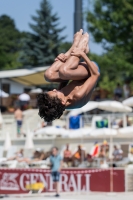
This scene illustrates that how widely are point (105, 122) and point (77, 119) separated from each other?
1.15 meters

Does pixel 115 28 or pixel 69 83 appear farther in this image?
pixel 115 28

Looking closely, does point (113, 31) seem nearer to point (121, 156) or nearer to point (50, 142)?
point (50, 142)

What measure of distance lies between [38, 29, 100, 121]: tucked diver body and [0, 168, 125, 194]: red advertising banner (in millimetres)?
10247

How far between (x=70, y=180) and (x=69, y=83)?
34.7 ft

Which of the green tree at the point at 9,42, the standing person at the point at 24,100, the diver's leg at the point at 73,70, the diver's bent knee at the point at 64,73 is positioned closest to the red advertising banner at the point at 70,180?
the standing person at the point at 24,100

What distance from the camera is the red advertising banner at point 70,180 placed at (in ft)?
59.9

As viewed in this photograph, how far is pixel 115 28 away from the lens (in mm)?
27250

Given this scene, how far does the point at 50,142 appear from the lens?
23391mm

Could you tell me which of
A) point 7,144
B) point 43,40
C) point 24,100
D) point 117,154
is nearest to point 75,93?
point 117,154

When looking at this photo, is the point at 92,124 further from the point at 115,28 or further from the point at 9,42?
the point at 9,42

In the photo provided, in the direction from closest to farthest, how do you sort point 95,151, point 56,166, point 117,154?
point 56,166, point 117,154, point 95,151

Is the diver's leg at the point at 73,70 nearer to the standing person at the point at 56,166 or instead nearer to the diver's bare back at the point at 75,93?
the diver's bare back at the point at 75,93

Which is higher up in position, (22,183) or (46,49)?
(46,49)

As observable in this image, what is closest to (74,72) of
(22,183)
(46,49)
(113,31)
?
(22,183)
